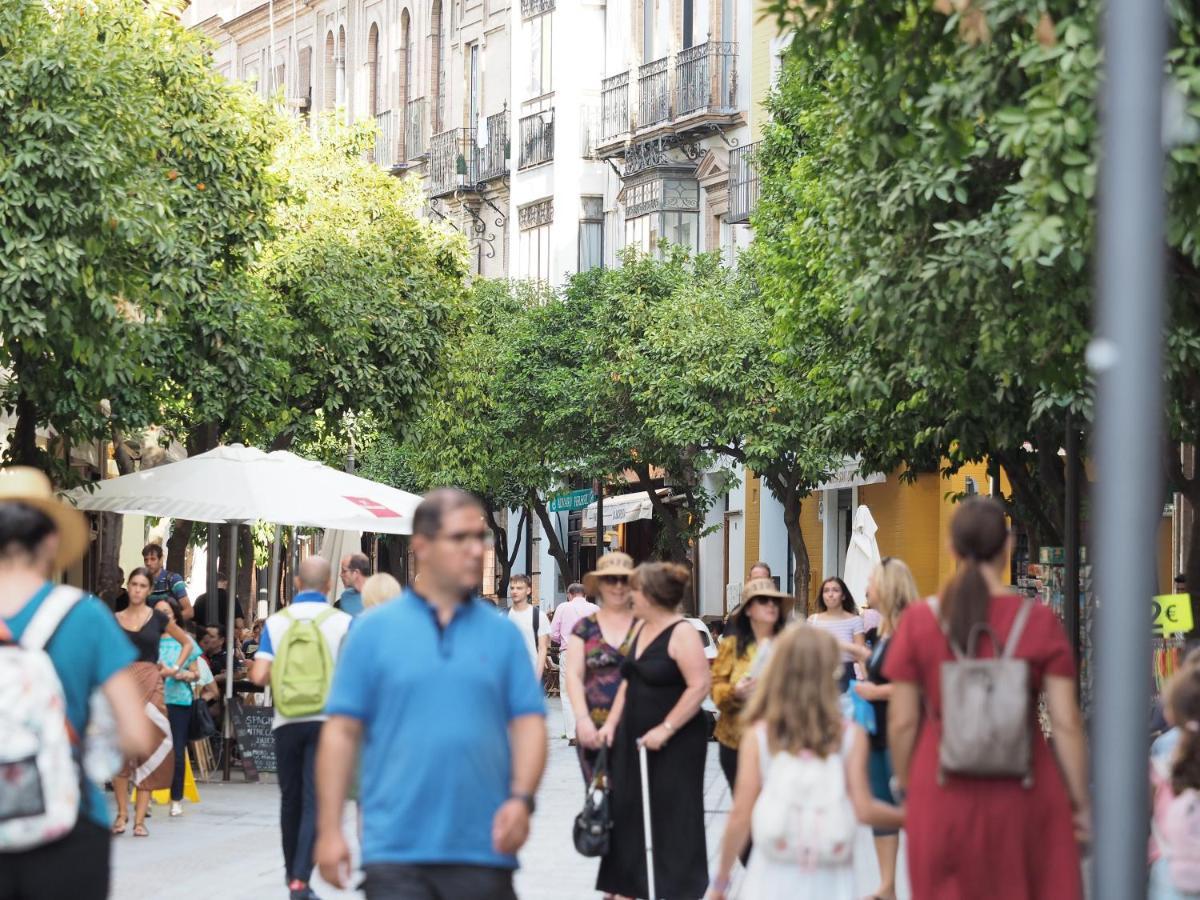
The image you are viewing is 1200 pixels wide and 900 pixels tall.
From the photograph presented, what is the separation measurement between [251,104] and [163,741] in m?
19.3

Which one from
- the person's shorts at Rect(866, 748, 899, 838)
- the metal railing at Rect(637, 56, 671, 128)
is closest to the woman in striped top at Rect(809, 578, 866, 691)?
the person's shorts at Rect(866, 748, 899, 838)

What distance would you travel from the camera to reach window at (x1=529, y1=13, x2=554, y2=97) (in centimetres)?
5556

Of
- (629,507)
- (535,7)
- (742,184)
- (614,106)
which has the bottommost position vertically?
(629,507)

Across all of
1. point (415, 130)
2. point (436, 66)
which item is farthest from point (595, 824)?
point (415, 130)

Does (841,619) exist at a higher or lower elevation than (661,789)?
higher

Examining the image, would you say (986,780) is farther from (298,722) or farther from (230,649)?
(230,649)

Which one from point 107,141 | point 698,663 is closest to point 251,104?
point 107,141

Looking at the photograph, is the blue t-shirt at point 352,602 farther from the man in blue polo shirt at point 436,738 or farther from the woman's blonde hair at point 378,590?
the man in blue polo shirt at point 436,738

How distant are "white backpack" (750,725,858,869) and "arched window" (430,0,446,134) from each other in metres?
56.2

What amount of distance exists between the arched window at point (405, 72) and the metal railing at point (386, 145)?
0.36 m

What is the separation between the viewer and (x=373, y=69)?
66.9 m

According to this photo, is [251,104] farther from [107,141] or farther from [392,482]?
[392,482]

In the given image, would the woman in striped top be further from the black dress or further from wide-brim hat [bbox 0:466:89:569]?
wide-brim hat [bbox 0:466:89:569]

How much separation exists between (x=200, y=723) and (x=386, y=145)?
150 ft
